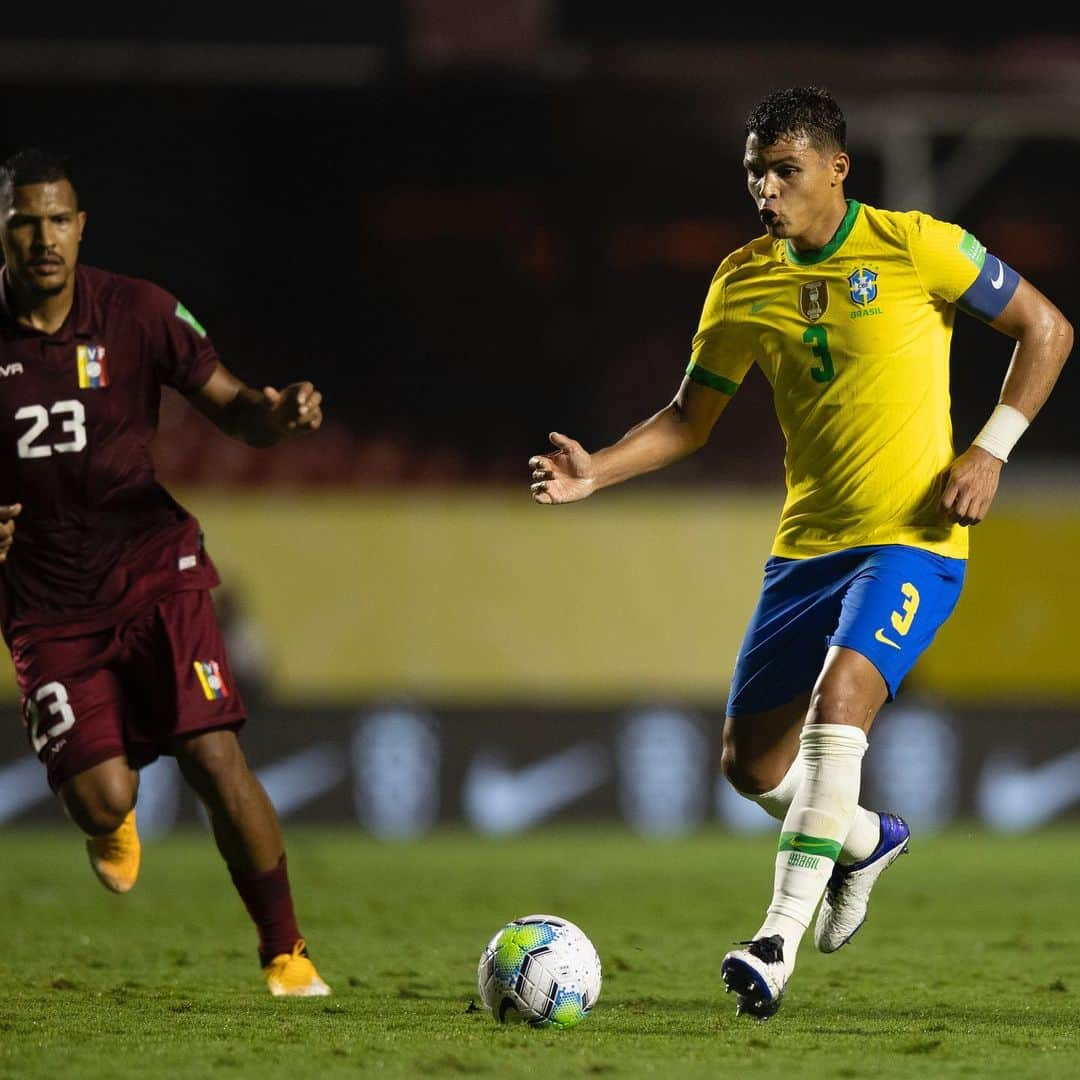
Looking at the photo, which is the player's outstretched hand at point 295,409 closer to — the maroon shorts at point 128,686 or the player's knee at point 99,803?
the maroon shorts at point 128,686

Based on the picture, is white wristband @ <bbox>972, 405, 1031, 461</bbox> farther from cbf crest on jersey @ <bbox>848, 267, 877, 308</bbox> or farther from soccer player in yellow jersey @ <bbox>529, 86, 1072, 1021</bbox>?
cbf crest on jersey @ <bbox>848, 267, 877, 308</bbox>

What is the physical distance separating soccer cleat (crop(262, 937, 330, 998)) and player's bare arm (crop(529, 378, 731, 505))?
4.90 ft

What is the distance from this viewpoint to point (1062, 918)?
316 inches

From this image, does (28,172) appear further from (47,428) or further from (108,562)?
(108,562)

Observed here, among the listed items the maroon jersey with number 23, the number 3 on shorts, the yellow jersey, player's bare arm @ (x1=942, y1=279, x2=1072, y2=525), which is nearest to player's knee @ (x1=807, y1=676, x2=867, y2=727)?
the yellow jersey

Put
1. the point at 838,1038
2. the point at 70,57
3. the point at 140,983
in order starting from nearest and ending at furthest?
1. the point at 838,1038
2. the point at 140,983
3. the point at 70,57

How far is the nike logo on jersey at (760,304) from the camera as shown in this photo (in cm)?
565

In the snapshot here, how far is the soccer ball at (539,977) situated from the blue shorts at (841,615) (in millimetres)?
1032

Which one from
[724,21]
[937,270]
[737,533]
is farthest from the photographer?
[724,21]

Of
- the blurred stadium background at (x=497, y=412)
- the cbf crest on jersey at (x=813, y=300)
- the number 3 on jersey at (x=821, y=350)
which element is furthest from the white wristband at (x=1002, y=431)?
the blurred stadium background at (x=497, y=412)

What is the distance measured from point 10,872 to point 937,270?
21.1ft

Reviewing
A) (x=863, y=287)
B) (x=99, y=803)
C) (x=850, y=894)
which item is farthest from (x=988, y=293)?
(x=99, y=803)

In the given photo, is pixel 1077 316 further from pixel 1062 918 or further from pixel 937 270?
pixel 937 270

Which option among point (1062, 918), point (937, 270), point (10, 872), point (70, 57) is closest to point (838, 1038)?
point (937, 270)
